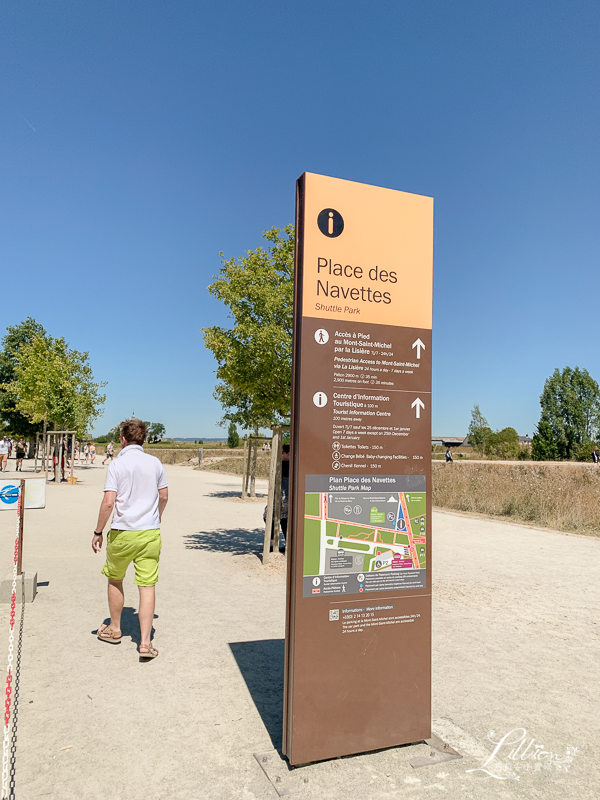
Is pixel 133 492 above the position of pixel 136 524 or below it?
above

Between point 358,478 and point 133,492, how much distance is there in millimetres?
2293

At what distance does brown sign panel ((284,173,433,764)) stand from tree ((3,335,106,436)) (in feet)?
78.6

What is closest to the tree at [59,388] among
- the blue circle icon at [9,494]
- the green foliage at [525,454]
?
the blue circle icon at [9,494]

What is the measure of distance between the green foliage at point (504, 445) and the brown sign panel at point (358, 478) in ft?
201

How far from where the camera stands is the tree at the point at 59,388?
25.6 meters

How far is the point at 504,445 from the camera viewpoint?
6919 cm

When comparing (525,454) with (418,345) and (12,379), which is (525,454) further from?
(418,345)

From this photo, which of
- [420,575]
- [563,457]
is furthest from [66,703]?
[563,457]

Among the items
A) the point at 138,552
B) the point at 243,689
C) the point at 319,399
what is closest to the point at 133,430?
the point at 138,552

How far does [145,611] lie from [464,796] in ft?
9.22

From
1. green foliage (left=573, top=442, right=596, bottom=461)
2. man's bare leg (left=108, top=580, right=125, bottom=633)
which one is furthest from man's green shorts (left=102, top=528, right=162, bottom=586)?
green foliage (left=573, top=442, right=596, bottom=461)

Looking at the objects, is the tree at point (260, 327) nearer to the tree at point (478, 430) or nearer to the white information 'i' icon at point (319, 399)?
the white information 'i' icon at point (319, 399)

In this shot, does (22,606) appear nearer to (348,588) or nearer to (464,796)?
(348,588)

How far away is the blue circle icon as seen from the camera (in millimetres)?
6367
